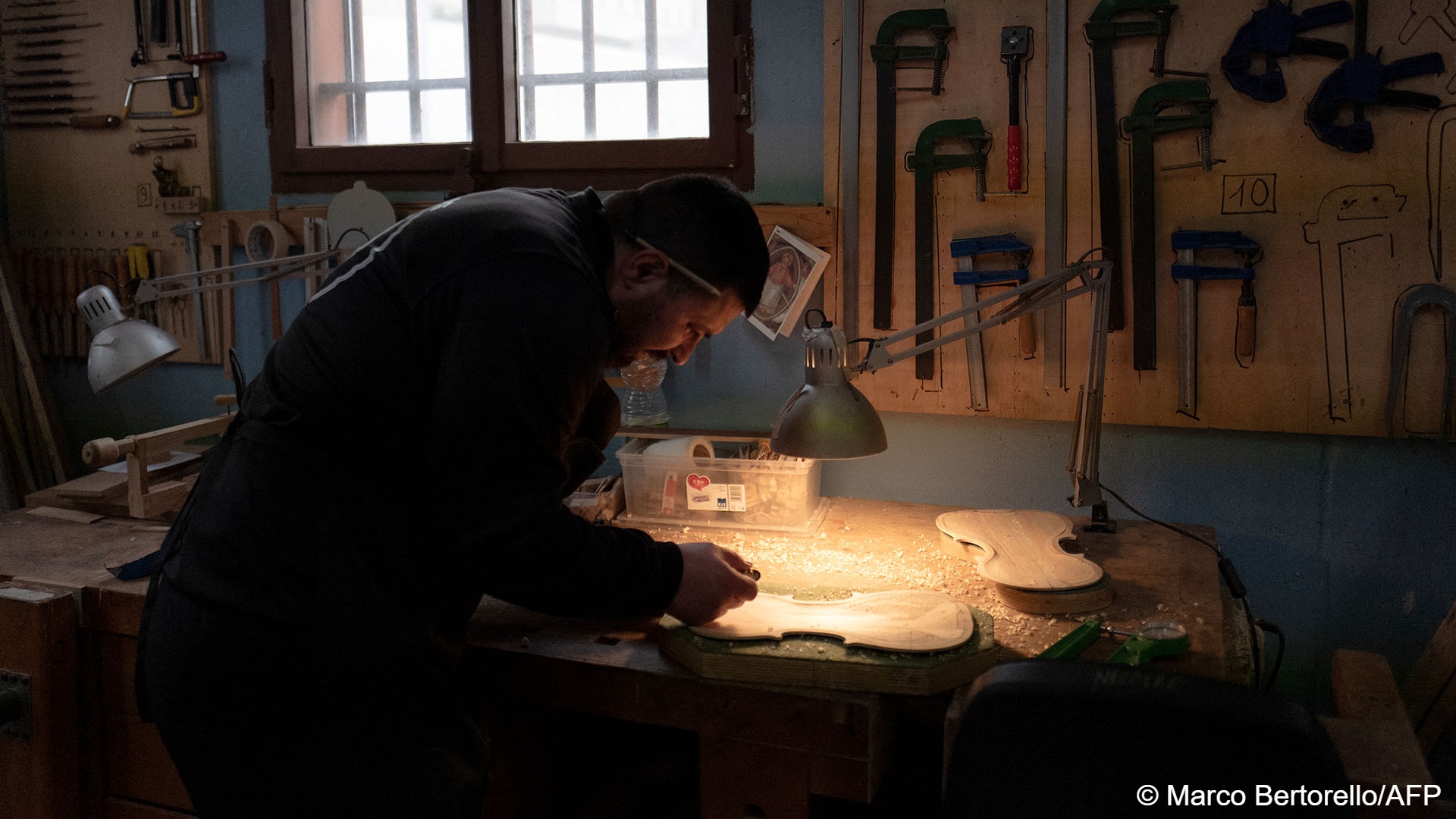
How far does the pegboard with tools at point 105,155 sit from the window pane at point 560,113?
0.89 m

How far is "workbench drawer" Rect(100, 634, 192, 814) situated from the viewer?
1.91 meters

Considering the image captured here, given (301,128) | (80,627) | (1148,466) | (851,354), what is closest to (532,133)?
(301,128)

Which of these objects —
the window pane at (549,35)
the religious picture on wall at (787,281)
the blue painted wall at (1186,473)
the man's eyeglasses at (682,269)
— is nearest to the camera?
the man's eyeglasses at (682,269)

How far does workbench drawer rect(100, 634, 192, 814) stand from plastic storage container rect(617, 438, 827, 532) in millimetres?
968

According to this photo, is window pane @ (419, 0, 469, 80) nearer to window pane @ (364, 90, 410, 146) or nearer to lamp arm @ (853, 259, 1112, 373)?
window pane @ (364, 90, 410, 146)

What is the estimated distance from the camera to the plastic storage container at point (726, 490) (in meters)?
2.16

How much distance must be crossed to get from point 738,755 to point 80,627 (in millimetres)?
1284

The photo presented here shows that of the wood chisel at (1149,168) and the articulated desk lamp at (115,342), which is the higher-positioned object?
the wood chisel at (1149,168)

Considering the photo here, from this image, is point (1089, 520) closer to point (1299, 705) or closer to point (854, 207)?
point (854, 207)

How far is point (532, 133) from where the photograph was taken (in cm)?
269

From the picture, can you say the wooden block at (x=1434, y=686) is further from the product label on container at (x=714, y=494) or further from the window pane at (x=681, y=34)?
the window pane at (x=681, y=34)

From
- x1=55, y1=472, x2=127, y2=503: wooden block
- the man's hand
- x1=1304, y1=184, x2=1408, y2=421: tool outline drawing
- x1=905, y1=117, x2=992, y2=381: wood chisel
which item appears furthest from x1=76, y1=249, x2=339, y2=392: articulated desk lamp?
x1=1304, y1=184, x2=1408, y2=421: tool outline drawing

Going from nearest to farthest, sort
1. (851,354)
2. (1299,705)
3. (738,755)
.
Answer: (1299,705) → (738,755) → (851,354)

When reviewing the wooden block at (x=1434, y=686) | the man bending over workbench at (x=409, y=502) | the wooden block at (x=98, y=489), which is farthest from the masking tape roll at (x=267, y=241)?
the wooden block at (x=1434, y=686)
